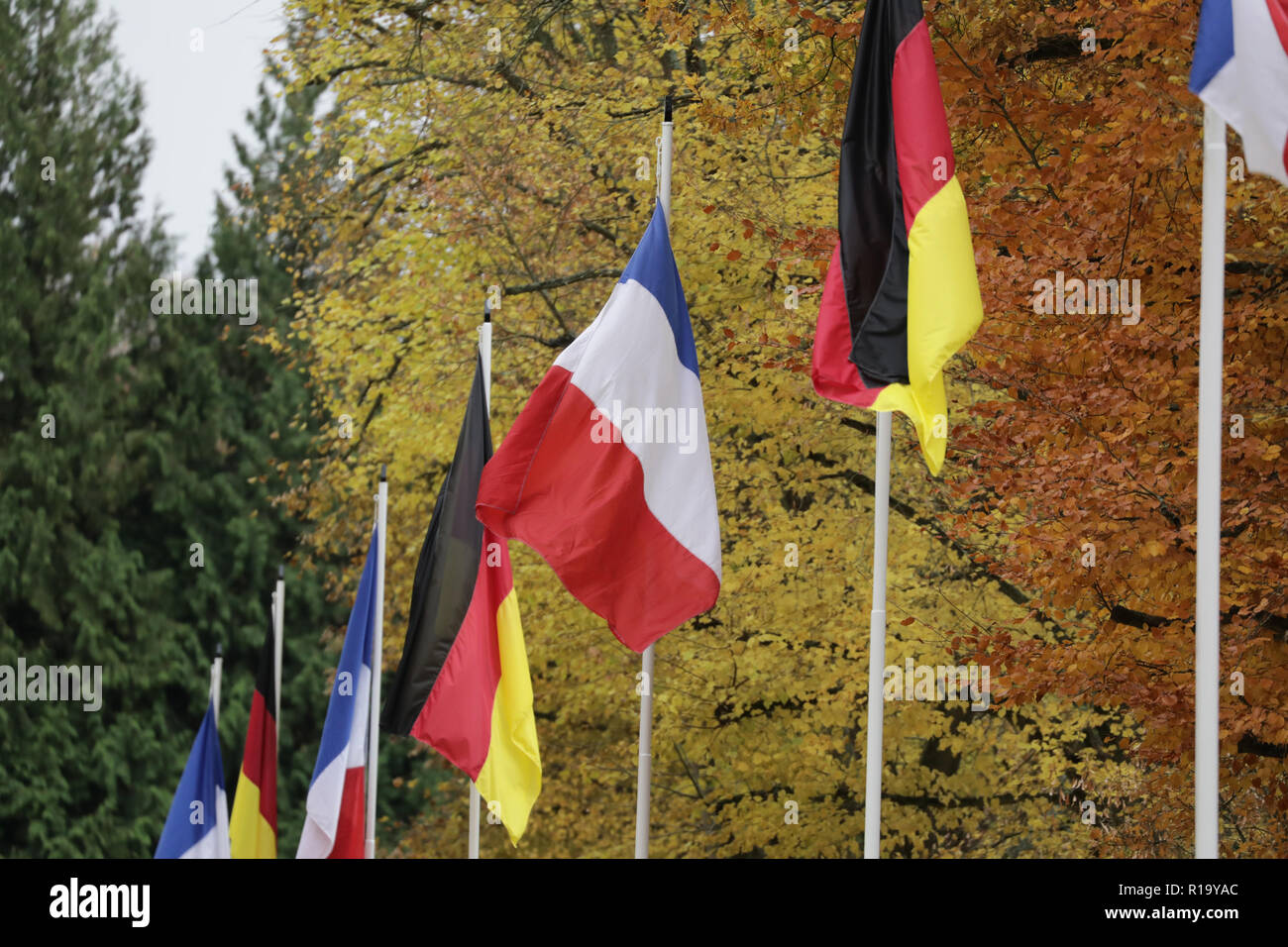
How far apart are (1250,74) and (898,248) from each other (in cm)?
183

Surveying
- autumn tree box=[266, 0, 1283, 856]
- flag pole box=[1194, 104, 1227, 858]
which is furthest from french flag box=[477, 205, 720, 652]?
autumn tree box=[266, 0, 1283, 856]

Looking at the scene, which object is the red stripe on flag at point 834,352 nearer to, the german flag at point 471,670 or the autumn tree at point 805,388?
the german flag at point 471,670

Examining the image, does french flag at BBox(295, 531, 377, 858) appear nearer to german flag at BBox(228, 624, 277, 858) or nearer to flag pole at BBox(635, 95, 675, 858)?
german flag at BBox(228, 624, 277, 858)

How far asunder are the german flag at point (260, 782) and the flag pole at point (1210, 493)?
10533 millimetres

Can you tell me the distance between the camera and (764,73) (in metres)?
14.9

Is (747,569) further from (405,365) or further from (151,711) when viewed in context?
(151,711)

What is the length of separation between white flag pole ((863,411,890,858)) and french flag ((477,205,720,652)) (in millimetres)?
909

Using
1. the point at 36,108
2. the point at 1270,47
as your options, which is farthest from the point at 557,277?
the point at 36,108

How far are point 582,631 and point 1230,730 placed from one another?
8.98 meters

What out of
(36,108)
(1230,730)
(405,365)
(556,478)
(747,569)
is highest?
(36,108)

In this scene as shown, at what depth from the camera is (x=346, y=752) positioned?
13781mm

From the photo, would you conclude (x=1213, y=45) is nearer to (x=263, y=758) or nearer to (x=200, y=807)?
(x=263, y=758)

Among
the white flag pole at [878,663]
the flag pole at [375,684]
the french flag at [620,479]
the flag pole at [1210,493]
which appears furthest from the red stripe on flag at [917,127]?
the flag pole at [375,684]

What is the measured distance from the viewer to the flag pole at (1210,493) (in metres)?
6.96
